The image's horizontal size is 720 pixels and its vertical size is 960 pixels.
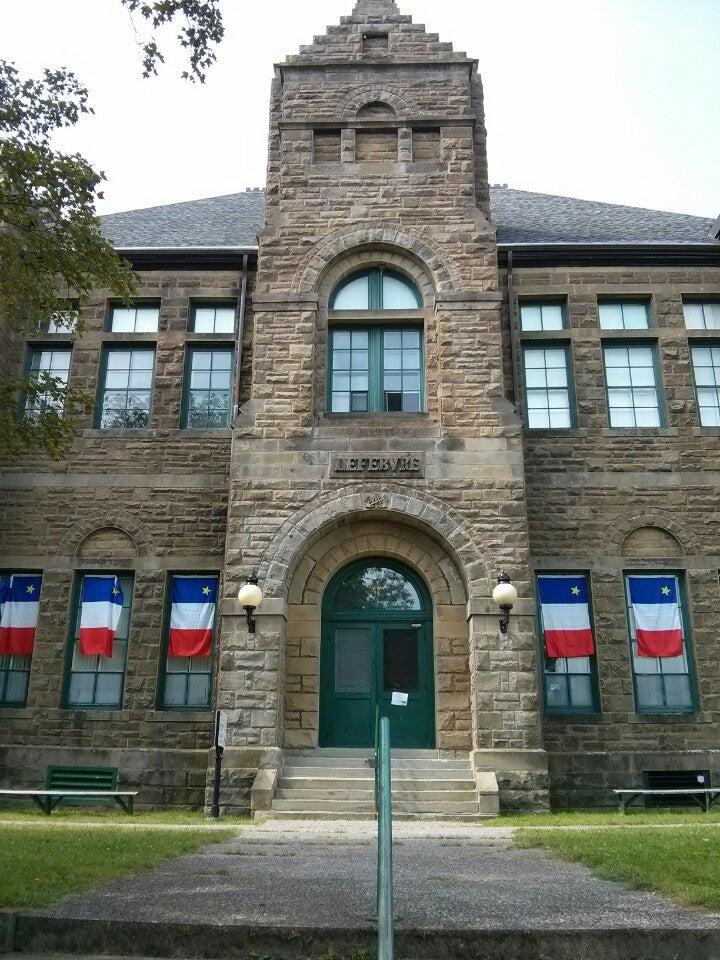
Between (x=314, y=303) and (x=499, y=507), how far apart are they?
4792 mm

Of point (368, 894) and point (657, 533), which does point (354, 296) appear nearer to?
point (657, 533)

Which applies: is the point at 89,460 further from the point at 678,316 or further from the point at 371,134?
the point at 678,316

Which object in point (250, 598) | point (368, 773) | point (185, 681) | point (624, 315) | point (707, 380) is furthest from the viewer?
point (624, 315)

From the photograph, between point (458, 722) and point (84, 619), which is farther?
point (84, 619)

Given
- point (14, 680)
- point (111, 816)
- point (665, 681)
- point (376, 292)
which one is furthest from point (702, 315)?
point (14, 680)

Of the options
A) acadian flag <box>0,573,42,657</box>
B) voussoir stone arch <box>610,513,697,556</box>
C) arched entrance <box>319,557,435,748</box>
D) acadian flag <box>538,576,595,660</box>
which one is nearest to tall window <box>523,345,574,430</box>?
voussoir stone arch <box>610,513,697,556</box>

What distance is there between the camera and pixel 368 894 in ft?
18.6

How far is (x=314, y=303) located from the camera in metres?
15.4

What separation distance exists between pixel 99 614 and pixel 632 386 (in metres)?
10.2

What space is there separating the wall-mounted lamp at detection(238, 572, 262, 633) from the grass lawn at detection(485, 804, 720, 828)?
172 inches

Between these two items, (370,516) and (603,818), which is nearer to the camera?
(603,818)

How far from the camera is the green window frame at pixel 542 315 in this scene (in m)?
16.7

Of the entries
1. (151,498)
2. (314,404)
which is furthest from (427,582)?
(151,498)

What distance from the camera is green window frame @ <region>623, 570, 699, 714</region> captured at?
1444 cm
